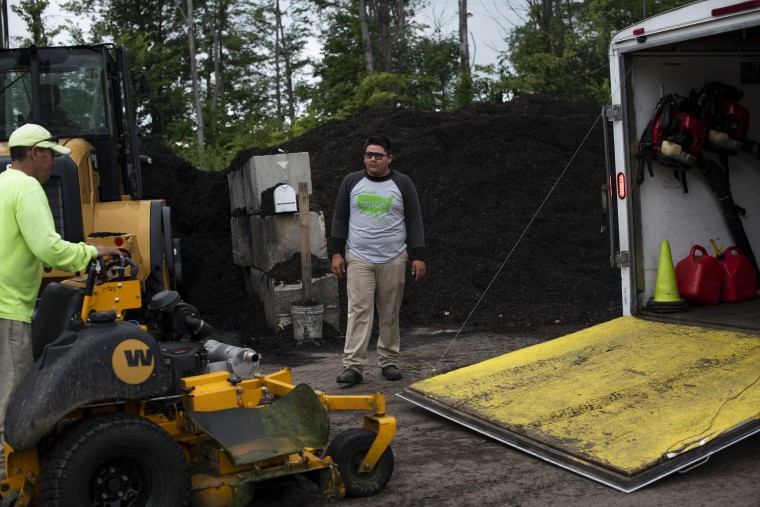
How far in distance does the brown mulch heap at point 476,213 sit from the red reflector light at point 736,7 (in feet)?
11.3

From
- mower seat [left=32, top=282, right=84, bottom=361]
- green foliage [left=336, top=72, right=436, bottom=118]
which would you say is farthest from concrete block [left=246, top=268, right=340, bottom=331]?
green foliage [left=336, top=72, right=436, bottom=118]

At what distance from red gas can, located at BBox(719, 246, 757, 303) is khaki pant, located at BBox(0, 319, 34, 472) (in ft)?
19.5

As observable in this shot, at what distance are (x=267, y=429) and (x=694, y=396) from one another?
8.85 feet

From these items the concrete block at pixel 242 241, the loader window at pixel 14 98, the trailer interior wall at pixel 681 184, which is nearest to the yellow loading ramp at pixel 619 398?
the trailer interior wall at pixel 681 184

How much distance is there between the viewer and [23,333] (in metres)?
4.88

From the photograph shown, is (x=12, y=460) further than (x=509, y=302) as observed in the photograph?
No

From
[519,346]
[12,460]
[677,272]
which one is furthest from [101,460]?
[519,346]

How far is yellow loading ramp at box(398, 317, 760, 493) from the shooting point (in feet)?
17.1

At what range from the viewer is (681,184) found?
8312mm

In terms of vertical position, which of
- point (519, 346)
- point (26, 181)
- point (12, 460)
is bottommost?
point (519, 346)

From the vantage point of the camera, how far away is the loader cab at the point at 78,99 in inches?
384

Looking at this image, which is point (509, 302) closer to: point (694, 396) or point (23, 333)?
point (694, 396)

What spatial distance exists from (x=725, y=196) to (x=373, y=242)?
3246 millimetres

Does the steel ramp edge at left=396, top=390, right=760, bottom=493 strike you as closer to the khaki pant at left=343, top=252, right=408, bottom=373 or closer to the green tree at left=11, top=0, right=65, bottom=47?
the khaki pant at left=343, top=252, right=408, bottom=373
